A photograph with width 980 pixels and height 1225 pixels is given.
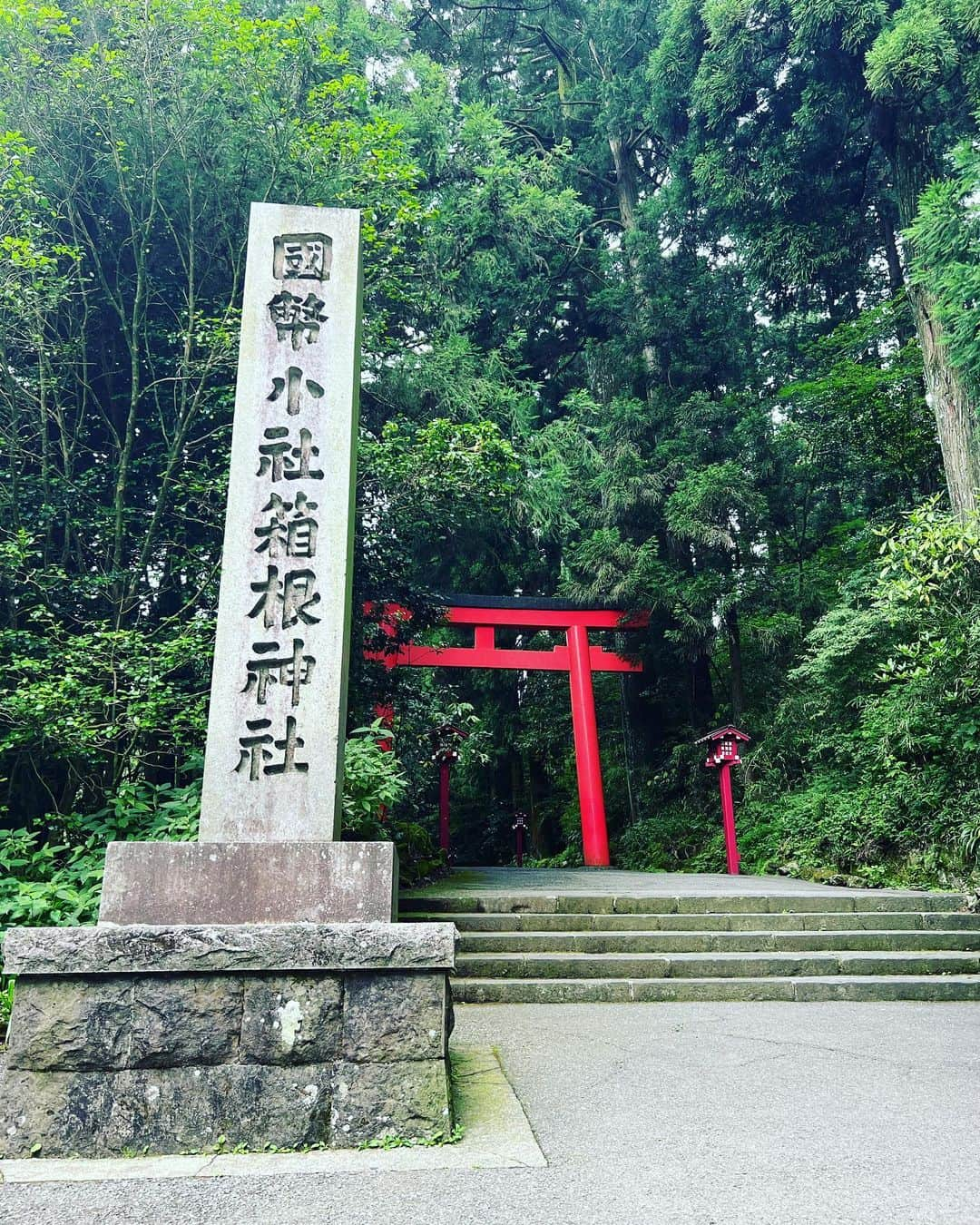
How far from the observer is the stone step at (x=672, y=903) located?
20.7 ft

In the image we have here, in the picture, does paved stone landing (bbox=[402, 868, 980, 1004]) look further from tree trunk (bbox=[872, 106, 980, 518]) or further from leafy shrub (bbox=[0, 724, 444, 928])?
tree trunk (bbox=[872, 106, 980, 518])

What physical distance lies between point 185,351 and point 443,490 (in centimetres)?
252

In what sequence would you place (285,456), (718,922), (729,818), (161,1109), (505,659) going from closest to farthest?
(161,1109) → (285,456) → (718,922) → (729,818) → (505,659)

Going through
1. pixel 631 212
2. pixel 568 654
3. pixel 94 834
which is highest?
pixel 631 212

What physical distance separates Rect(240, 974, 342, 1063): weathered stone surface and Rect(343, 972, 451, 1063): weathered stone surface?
5 centimetres

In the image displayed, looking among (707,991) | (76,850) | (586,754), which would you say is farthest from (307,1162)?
(586,754)

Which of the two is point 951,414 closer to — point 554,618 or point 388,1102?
point 554,618

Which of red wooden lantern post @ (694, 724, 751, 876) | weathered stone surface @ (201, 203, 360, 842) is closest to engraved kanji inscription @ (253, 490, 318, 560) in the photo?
weathered stone surface @ (201, 203, 360, 842)

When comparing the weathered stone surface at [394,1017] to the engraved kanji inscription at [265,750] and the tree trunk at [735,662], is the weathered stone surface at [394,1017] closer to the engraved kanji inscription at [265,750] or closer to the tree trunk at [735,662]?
the engraved kanji inscription at [265,750]

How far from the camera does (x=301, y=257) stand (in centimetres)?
362

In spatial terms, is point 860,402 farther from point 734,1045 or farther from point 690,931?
point 734,1045

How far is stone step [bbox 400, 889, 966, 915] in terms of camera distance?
6.30m

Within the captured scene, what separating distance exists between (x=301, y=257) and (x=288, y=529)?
1.22 meters

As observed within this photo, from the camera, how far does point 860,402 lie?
1066cm
